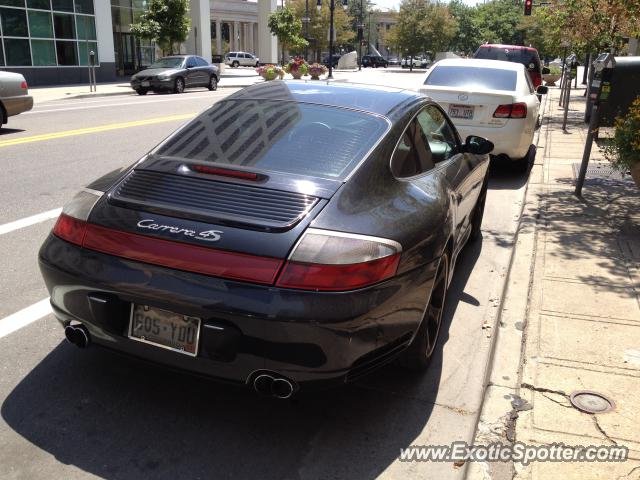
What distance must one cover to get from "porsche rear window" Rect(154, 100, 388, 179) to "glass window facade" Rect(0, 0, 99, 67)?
84.1 feet

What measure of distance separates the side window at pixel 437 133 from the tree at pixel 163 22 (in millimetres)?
28906

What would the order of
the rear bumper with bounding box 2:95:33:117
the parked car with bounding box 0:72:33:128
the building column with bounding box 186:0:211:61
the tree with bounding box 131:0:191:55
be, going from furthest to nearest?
the building column with bounding box 186:0:211:61 → the tree with bounding box 131:0:191:55 → the rear bumper with bounding box 2:95:33:117 → the parked car with bounding box 0:72:33:128

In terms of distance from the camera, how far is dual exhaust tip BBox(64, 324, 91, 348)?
325cm

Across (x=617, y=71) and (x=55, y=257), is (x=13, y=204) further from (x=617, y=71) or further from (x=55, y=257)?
(x=617, y=71)

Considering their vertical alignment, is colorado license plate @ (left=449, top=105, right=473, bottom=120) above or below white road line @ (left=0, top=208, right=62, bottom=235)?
above

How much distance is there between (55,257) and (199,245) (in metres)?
0.87

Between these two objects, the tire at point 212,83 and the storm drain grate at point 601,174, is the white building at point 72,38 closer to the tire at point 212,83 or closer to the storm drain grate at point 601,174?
the tire at point 212,83

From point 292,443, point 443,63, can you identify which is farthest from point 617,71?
point 292,443

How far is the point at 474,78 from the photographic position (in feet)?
32.0

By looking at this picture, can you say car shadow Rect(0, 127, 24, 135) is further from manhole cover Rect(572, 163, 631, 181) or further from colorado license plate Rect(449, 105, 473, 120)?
manhole cover Rect(572, 163, 631, 181)

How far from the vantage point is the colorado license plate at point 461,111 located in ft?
30.2

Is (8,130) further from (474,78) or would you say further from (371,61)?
(371,61)

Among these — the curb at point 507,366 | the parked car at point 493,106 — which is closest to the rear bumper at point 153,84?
the parked car at point 493,106

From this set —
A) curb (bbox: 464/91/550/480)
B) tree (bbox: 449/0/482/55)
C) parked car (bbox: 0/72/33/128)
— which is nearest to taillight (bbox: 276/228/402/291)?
curb (bbox: 464/91/550/480)
